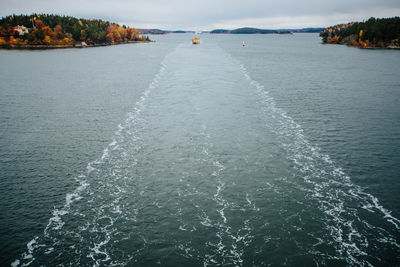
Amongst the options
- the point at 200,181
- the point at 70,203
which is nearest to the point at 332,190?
the point at 200,181

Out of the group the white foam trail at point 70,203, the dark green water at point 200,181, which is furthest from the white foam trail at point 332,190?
the white foam trail at point 70,203

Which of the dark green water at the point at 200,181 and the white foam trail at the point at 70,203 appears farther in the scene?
the dark green water at the point at 200,181

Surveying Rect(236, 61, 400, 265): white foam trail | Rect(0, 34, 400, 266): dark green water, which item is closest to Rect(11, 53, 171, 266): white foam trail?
Rect(0, 34, 400, 266): dark green water

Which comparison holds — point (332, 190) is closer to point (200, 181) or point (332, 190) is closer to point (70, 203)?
point (200, 181)

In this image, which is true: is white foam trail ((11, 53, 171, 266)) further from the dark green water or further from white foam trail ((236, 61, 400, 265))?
white foam trail ((236, 61, 400, 265))

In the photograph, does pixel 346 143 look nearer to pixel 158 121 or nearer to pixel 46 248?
pixel 158 121

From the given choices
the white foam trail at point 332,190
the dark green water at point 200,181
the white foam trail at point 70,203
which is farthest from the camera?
the white foam trail at point 332,190

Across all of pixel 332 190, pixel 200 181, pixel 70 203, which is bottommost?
pixel 70 203

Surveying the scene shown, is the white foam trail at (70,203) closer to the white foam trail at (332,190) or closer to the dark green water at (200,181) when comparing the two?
the dark green water at (200,181)
